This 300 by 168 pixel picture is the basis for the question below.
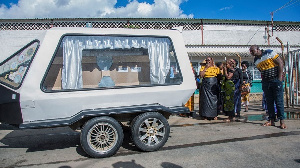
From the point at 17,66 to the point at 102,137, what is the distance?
1803 millimetres

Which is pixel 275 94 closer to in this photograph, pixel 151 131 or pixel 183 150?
pixel 183 150

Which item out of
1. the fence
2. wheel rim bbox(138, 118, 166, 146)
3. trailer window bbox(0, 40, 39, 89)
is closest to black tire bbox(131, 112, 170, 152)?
wheel rim bbox(138, 118, 166, 146)

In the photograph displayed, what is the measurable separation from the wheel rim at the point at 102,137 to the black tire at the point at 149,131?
328 mm

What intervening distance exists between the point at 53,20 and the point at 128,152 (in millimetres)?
13781

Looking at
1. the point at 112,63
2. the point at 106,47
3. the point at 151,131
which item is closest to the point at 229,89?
the point at 151,131

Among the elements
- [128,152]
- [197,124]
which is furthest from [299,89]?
[128,152]

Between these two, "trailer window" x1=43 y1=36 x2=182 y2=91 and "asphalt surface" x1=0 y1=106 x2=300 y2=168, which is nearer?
"asphalt surface" x1=0 y1=106 x2=300 y2=168

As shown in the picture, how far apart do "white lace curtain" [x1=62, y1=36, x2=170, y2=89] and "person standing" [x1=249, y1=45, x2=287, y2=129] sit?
8.82 feet

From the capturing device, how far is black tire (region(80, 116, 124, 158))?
382 cm

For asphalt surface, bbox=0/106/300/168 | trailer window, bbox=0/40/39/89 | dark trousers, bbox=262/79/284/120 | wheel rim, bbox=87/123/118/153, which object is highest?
trailer window, bbox=0/40/39/89

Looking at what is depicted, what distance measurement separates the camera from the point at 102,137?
3906mm

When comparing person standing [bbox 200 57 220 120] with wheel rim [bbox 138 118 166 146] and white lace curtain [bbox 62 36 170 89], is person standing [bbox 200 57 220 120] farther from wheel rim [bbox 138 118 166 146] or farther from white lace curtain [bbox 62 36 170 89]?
wheel rim [bbox 138 118 166 146]

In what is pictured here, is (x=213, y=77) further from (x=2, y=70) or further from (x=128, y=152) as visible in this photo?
(x=2, y=70)

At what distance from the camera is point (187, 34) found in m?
17.1
